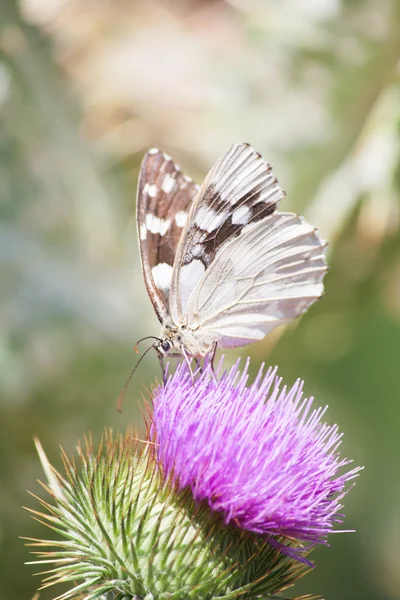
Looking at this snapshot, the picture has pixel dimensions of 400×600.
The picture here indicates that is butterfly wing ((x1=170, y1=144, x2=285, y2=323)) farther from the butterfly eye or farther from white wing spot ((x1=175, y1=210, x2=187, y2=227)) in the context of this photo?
white wing spot ((x1=175, y1=210, x2=187, y2=227))

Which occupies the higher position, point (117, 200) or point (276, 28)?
point (276, 28)

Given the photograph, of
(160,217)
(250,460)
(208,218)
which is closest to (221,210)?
(208,218)

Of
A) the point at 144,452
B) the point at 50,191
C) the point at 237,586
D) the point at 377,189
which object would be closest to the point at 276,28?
the point at 377,189

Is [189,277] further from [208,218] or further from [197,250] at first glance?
[208,218]

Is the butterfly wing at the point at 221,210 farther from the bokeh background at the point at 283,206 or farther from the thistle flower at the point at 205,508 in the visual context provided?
the bokeh background at the point at 283,206

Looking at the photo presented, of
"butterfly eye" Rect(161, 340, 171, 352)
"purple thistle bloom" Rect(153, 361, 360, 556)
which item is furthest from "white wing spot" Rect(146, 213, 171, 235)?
"purple thistle bloom" Rect(153, 361, 360, 556)

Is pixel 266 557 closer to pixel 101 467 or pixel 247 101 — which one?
pixel 101 467

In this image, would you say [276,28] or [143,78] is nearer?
[276,28]
